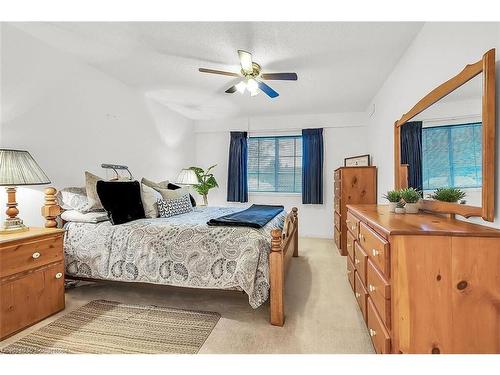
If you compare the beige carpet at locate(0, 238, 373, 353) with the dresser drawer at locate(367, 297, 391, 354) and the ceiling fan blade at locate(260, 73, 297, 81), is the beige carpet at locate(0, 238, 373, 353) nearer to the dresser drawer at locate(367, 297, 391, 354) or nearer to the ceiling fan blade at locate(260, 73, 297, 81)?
the dresser drawer at locate(367, 297, 391, 354)

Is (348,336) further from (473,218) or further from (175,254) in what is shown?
(175,254)

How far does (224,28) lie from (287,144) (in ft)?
10.8

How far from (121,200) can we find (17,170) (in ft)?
2.83

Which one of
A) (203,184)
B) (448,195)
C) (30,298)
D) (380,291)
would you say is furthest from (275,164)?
(30,298)

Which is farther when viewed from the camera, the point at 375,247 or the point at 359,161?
the point at 359,161

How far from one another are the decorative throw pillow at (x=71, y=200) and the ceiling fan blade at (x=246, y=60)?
81.8 inches

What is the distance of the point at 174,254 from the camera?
7.27 ft

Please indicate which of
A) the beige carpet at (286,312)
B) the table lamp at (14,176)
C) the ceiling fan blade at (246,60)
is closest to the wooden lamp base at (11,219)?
the table lamp at (14,176)

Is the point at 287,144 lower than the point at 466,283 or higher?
higher

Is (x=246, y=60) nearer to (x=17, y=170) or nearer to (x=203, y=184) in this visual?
(x=17, y=170)

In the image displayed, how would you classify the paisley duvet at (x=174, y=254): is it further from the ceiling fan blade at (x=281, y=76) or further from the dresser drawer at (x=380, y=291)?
the ceiling fan blade at (x=281, y=76)

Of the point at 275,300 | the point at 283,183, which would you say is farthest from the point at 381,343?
the point at 283,183
